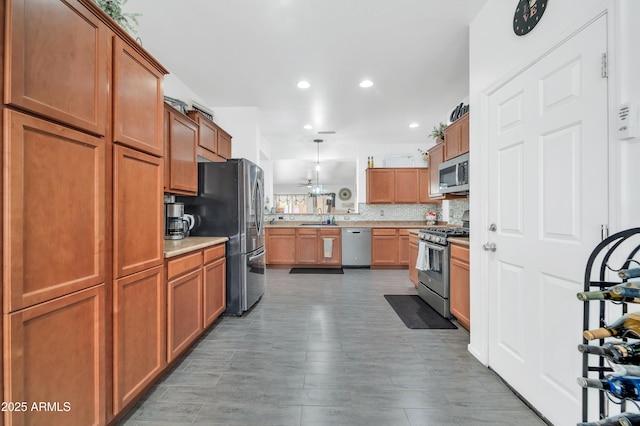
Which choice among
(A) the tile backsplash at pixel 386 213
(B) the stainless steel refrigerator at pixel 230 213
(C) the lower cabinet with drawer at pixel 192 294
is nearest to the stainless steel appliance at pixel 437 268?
(B) the stainless steel refrigerator at pixel 230 213

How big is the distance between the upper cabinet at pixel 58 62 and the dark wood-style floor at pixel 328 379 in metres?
1.56

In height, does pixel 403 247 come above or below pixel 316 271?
above

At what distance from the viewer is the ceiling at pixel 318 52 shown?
6.98 ft

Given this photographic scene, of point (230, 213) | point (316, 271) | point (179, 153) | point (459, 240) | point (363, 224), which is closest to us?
point (179, 153)

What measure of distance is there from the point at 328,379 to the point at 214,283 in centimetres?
139

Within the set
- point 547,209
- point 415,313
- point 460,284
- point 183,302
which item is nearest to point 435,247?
point 460,284

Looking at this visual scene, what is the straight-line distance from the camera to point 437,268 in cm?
299

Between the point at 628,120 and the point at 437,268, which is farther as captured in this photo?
the point at 437,268

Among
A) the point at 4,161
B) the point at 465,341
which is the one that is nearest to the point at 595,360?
the point at 465,341

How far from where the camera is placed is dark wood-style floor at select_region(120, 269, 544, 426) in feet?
4.91

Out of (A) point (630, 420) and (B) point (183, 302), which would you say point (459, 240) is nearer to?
(A) point (630, 420)

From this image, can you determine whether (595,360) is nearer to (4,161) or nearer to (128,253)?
(128,253)

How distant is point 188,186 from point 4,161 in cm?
177

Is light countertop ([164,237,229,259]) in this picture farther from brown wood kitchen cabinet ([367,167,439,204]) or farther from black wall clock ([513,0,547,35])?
brown wood kitchen cabinet ([367,167,439,204])
